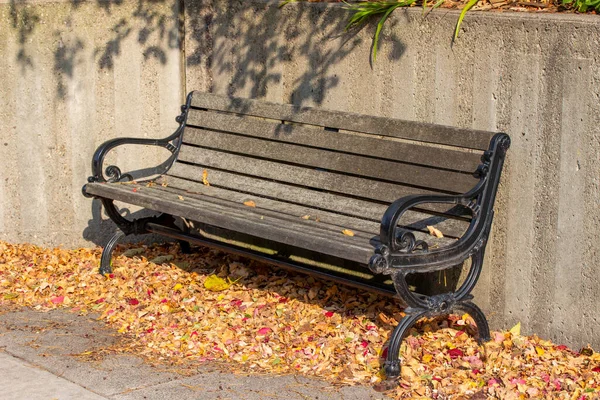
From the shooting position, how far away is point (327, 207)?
559 centimetres

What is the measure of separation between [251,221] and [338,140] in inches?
28.8

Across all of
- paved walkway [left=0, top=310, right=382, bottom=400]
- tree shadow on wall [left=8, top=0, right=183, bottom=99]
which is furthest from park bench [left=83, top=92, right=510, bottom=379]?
tree shadow on wall [left=8, top=0, right=183, bottom=99]

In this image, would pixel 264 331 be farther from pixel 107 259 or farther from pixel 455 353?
pixel 107 259

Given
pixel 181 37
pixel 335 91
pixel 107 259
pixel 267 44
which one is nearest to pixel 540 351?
pixel 335 91

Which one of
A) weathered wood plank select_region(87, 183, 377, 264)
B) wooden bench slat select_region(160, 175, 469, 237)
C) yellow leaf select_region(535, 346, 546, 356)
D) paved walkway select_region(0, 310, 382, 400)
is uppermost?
wooden bench slat select_region(160, 175, 469, 237)

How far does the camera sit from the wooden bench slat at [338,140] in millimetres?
5105

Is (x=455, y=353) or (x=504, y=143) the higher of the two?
(x=504, y=143)

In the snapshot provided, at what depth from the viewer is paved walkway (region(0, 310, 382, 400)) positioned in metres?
4.61

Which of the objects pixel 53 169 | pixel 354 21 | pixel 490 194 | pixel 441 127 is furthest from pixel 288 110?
pixel 53 169

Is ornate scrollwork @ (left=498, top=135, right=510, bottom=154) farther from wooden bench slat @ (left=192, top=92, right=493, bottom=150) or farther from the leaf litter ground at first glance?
the leaf litter ground

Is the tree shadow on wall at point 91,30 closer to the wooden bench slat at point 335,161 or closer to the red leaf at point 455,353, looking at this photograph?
the wooden bench slat at point 335,161

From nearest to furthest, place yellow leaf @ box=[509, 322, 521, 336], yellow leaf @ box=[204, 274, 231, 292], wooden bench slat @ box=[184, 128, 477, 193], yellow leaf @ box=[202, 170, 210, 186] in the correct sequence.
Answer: wooden bench slat @ box=[184, 128, 477, 193] < yellow leaf @ box=[509, 322, 521, 336] < yellow leaf @ box=[204, 274, 231, 292] < yellow leaf @ box=[202, 170, 210, 186]

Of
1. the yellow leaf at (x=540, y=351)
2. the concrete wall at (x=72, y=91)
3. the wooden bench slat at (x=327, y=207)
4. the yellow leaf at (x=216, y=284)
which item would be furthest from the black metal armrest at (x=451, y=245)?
the concrete wall at (x=72, y=91)

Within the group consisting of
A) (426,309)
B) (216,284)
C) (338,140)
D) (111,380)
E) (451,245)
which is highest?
(338,140)
